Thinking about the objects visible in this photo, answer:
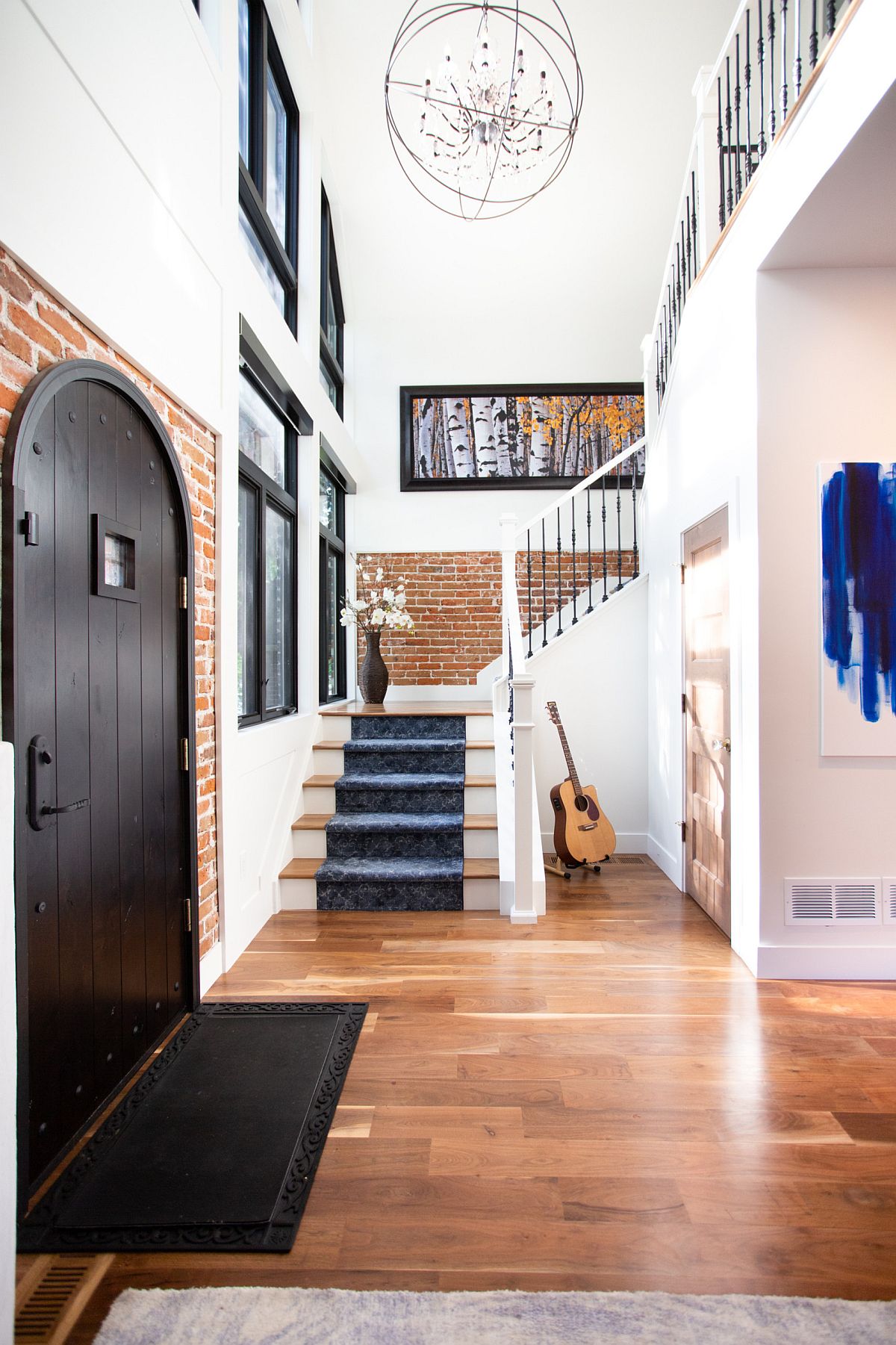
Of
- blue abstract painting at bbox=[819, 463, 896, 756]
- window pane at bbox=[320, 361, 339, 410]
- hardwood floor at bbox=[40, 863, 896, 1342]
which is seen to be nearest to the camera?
hardwood floor at bbox=[40, 863, 896, 1342]

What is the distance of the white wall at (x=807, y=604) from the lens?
3.21 m

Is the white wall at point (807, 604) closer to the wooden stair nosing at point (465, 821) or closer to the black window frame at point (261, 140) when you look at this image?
the wooden stair nosing at point (465, 821)

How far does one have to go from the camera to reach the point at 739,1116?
7.24 feet

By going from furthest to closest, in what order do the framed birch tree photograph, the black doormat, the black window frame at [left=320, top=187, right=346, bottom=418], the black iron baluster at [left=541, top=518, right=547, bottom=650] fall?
the framed birch tree photograph → the black window frame at [left=320, top=187, right=346, bottom=418] → the black iron baluster at [left=541, top=518, right=547, bottom=650] → the black doormat

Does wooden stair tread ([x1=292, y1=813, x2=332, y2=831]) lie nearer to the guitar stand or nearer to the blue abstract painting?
the guitar stand

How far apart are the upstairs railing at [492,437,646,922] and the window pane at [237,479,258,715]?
1427 mm

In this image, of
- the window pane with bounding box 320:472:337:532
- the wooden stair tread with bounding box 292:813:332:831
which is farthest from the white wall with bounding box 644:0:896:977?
the window pane with bounding box 320:472:337:532

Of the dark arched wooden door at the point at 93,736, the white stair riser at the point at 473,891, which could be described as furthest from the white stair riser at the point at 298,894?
the dark arched wooden door at the point at 93,736

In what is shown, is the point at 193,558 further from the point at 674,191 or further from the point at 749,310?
the point at 674,191

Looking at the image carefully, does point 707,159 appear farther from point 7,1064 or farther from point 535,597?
point 7,1064

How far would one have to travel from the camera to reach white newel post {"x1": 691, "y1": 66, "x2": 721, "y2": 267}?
3.97 meters

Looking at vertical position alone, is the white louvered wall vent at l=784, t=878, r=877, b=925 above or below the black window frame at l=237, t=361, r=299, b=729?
below

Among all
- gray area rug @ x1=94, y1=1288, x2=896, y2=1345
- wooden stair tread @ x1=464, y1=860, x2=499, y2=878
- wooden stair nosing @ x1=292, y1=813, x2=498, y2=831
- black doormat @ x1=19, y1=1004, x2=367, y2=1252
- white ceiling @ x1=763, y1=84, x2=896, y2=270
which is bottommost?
black doormat @ x1=19, y1=1004, x2=367, y2=1252

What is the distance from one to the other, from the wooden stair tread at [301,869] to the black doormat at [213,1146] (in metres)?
1.24
